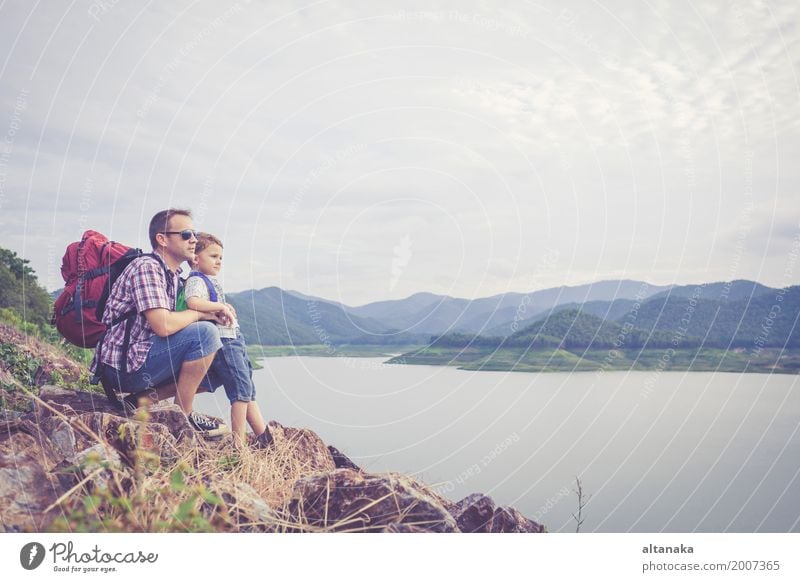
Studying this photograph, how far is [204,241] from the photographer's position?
535 cm

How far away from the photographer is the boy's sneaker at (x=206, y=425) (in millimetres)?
5450

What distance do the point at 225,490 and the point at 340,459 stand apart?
160 centimetres

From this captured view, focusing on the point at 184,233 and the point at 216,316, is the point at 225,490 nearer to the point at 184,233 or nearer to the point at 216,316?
the point at 216,316

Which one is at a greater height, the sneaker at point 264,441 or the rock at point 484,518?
the sneaker at point 264,441

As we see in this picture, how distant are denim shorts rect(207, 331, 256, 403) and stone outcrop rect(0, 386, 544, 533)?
0.58m

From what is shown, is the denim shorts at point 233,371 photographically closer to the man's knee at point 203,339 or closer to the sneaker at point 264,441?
the man's knee at point 203,339

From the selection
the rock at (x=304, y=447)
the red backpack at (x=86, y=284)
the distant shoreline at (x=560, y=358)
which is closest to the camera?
the red backpack at (x=86, y=284)

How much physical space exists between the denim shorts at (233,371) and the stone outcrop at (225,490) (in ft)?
1.89

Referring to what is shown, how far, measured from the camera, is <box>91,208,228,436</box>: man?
4.96 metres

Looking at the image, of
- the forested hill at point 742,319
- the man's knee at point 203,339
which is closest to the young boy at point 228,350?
the man's knee at point 203,339

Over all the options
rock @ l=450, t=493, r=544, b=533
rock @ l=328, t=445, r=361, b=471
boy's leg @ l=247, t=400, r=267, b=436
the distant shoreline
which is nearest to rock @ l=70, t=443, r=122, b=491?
boy's leg @ l=247, t=400, r=267, b=436

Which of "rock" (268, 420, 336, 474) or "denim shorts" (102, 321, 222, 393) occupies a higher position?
"denim shorts" (102, 321, 222, 393)

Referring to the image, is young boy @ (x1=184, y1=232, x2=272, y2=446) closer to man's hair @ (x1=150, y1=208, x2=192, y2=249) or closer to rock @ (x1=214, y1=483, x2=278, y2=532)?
man's hair @ (x1=150, y1=208, x2=192, y2=249)
